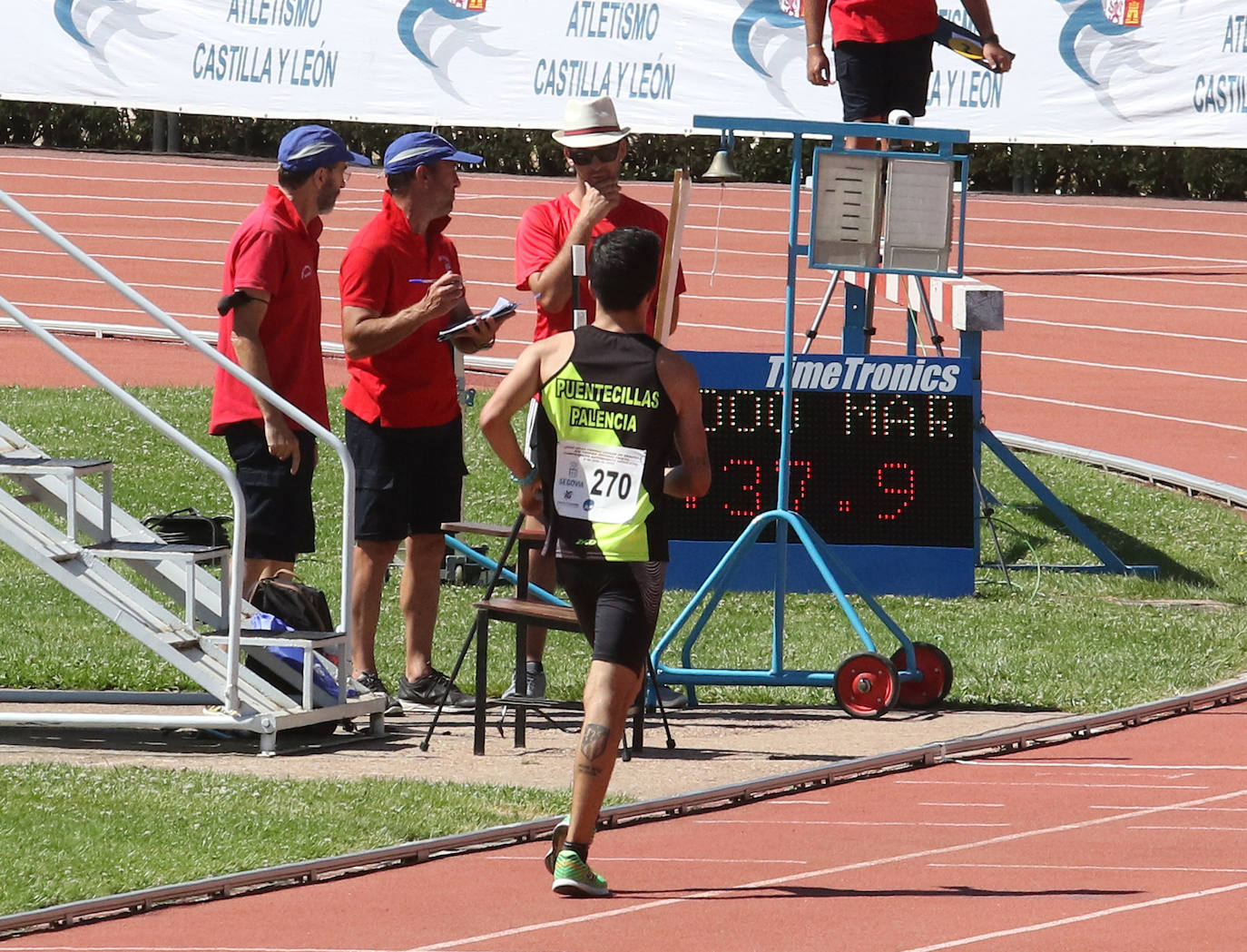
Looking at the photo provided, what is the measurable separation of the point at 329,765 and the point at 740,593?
4.10 metres

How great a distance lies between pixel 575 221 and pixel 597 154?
0.28 meters

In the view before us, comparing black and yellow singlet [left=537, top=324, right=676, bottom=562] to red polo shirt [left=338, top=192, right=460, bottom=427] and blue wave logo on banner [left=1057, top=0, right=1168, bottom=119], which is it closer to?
red polo shirt [left=338, top=192, right=460, bottom=427]

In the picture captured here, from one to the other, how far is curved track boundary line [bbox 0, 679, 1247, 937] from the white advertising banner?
46.3 feet

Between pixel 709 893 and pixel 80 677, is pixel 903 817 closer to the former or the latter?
pixel 709 893

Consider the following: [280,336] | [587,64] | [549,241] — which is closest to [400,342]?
[280,336]

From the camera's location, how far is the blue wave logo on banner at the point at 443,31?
2520 centimetres

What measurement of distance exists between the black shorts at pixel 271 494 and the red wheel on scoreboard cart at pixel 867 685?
2141 millimetres

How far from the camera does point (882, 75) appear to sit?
11.3 meters

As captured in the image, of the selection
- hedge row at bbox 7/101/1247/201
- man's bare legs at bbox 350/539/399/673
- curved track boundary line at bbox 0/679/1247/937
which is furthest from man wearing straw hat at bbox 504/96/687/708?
hedge row at bbox 7/101/1247/201

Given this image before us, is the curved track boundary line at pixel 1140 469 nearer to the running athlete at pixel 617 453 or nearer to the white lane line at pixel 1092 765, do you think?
the white lane line at pixel 1092 765

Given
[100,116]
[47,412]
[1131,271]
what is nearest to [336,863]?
[47,412]

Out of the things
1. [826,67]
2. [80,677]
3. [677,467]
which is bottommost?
[80,677]

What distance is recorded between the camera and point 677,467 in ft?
20.0

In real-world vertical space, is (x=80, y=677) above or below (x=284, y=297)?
below
